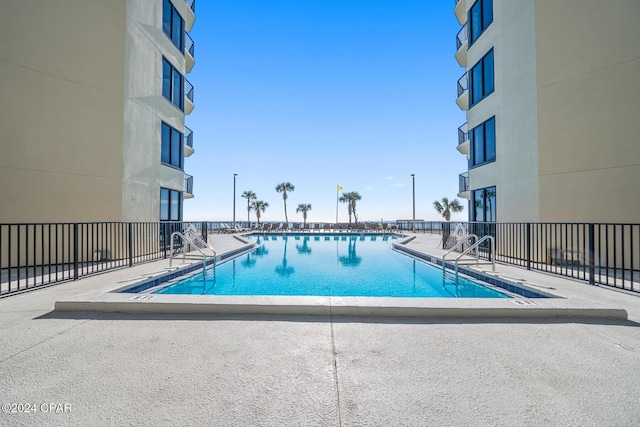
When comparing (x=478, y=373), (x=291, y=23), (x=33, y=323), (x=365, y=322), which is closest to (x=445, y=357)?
(x=478, y=373)

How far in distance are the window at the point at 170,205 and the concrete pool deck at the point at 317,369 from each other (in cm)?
744

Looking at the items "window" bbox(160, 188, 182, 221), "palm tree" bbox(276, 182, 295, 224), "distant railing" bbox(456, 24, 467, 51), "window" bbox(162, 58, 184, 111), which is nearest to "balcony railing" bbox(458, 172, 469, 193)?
"distant railing" bbox(456, 24, 467, 51)

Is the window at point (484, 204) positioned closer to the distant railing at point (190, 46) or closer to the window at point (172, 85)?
the window at point (172, 85)

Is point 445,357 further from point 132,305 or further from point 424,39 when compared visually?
point 424,39

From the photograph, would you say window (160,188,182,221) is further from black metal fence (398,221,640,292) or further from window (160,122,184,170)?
black metal fence (398,221,640,292)

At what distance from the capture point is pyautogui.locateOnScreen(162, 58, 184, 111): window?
34.8 ft

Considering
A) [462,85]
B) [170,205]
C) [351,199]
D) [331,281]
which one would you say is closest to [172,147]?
[170,205]

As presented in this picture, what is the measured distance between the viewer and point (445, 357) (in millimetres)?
2496

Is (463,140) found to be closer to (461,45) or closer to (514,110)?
(461,45)

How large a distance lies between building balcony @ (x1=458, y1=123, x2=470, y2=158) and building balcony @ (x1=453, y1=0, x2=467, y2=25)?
5.41 meters

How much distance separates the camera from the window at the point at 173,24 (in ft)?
34.6

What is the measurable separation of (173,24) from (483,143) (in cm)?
1319

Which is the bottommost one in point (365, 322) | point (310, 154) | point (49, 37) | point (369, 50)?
point (365, 322)

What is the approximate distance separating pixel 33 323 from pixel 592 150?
11583mm
